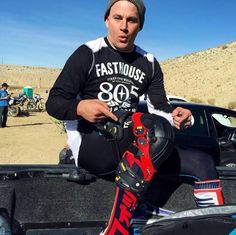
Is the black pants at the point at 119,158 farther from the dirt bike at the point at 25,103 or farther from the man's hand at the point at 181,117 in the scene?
the dirt bike at the point at 25,103

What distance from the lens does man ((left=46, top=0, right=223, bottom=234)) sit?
220 cm

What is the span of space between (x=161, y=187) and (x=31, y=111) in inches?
937

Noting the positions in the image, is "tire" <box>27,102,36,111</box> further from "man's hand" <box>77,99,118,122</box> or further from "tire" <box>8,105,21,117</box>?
"man's hand" <box>77,99,118,122</box>

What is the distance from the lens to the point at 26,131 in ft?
53.1

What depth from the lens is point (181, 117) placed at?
2.63 meters

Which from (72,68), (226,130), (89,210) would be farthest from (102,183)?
(226,130)

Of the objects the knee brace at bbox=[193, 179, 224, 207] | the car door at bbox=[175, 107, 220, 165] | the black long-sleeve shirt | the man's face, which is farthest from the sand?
Result: the knee brace at bbox=[193, 179, 224, 207]

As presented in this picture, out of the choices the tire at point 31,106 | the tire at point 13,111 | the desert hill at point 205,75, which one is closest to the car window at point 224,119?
the tire at point 13,111

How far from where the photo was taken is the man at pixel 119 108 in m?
2.20

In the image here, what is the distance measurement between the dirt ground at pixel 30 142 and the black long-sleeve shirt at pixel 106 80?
751 cm

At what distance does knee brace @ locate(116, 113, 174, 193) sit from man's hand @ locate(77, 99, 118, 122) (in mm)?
177

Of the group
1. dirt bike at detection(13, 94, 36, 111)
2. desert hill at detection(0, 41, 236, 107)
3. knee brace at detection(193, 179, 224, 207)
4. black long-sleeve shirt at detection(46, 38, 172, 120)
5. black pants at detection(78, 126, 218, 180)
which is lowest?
dirt bike at detection(13, 94, 36, 111)

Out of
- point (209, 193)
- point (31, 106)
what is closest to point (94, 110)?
point (209, 193)

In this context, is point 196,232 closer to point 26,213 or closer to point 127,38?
point 26,213
